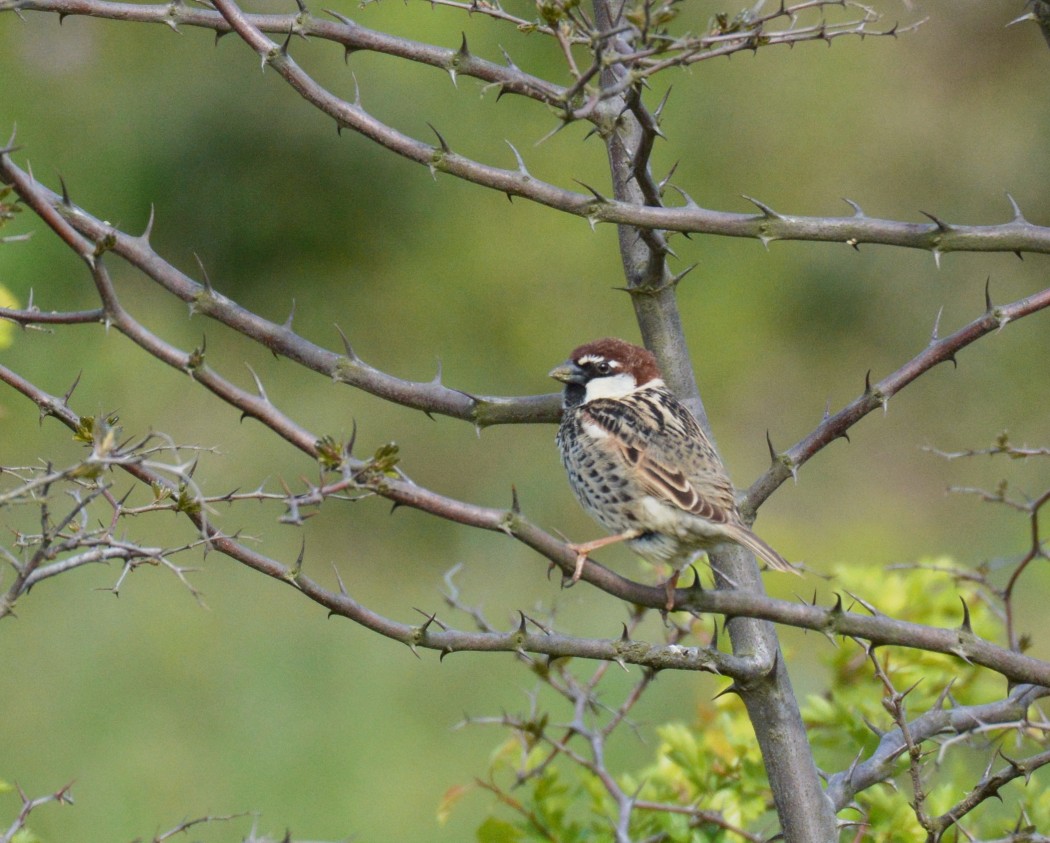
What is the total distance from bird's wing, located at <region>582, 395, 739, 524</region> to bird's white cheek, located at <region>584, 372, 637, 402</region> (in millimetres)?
72

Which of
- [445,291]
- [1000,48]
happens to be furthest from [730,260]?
[1000,48]

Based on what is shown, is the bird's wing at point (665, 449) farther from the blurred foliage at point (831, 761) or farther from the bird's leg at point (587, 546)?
the blurred foliage at point (831, 761)

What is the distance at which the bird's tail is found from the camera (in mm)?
3301

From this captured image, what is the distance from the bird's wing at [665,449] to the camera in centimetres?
358

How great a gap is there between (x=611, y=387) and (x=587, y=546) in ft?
3.36

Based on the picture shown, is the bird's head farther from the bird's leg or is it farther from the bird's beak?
the bird's leg

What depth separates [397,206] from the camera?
9.98 meters

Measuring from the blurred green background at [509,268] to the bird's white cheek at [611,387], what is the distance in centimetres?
441

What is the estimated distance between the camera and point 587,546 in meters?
3.05

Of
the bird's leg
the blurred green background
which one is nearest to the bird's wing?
the bird's leg

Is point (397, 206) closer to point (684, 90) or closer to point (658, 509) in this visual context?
point (684, 90)

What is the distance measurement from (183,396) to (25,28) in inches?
137

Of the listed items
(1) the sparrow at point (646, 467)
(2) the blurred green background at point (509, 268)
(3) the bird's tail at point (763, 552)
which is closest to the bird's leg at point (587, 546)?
(1) the sparrow at point (646, 467)

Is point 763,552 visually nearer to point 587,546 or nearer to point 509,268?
point 587,546
